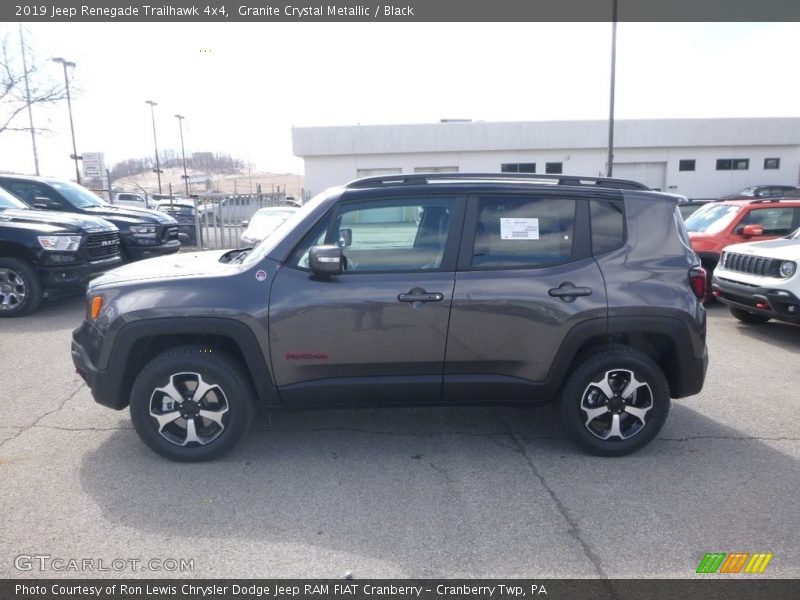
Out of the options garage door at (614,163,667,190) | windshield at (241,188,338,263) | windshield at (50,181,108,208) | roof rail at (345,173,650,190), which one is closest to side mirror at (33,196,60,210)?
windshield at (50,181,108,208)

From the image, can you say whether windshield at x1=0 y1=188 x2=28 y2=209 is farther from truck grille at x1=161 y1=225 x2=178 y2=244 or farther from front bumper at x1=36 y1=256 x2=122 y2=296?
truck grille at x1=161 y1=225 x2=178 y2=244

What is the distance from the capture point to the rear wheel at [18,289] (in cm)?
845

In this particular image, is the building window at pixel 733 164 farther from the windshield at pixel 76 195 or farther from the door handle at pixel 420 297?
the door handle at pixel 420 297

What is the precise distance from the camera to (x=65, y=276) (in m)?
8.61

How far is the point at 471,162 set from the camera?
33125 millimetres

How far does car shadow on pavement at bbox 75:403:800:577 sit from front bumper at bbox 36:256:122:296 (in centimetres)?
516

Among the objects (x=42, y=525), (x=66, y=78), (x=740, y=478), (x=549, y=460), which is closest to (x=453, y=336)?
(x=549, y=460)

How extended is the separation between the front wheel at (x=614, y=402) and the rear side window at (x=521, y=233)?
78 cm

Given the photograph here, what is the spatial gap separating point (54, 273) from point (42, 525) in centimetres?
617

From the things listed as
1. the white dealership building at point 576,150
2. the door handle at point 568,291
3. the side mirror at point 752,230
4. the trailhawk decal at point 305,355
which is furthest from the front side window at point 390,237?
the white dealership building at point 576,150

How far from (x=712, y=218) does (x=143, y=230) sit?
32.4ft

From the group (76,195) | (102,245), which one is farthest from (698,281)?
(76,195)

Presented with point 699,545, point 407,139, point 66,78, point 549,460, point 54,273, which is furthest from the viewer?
point 407,139

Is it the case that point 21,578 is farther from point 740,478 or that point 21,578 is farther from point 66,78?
point 66,78
